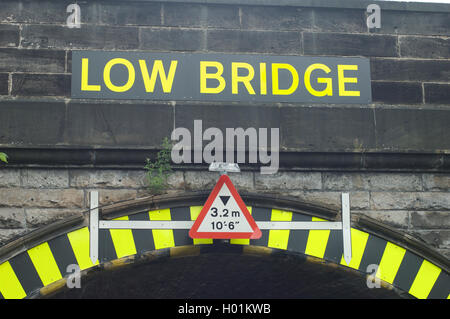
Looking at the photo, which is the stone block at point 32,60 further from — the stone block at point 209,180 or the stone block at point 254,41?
the stone block at point 209,180

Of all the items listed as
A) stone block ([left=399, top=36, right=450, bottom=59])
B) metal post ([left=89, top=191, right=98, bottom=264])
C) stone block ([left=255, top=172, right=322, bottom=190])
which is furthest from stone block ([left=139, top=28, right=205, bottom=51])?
stone block ([left=399, top=36, right=450, bottom=59])

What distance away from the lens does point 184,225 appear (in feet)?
21.6

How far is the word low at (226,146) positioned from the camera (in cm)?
678

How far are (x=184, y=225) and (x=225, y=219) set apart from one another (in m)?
0.39

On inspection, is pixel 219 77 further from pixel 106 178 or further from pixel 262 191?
pixel 106 178

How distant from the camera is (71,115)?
6766 millimetres

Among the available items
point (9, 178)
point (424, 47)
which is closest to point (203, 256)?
point (9, 178)

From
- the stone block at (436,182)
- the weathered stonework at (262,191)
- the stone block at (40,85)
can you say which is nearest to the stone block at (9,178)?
the weathered stonework at (262,191)

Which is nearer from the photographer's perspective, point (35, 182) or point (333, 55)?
point (35, 182)

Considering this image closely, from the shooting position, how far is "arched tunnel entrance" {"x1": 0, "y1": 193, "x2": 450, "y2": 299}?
6.41 meters

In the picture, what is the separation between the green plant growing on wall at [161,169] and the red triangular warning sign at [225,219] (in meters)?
0.48
